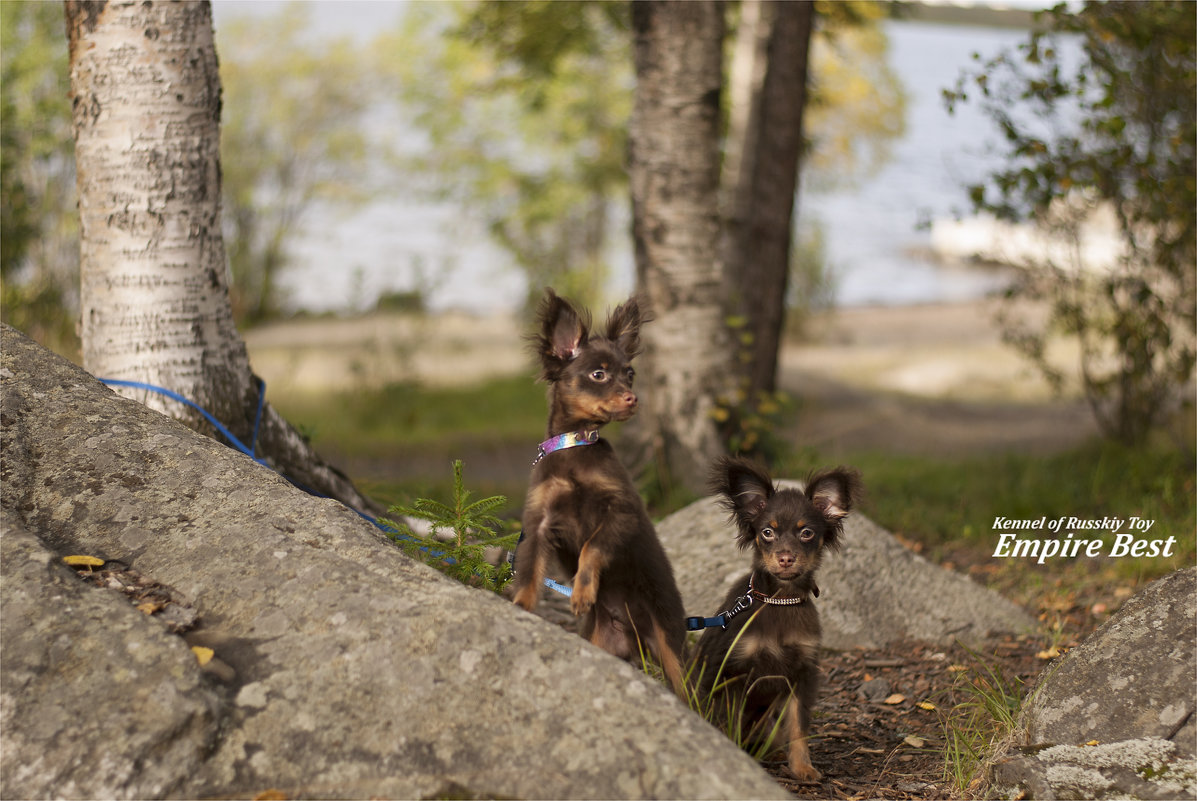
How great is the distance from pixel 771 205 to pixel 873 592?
17.0ft

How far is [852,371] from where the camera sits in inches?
654

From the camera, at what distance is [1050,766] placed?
3.42m

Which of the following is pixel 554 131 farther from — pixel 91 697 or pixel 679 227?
pixel 91 697

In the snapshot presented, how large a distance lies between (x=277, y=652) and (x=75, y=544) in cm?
89

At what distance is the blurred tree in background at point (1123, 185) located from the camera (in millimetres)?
8148

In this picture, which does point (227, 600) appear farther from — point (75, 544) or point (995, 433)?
point (995, 433)

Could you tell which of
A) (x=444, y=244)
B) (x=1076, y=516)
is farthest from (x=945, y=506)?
(x=444, y=244)

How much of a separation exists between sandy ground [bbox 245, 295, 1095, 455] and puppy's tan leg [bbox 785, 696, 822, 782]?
250 inches

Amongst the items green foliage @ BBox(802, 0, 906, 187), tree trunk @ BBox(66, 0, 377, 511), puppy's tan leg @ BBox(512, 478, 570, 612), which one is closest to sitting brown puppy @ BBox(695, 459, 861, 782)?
puppy's tan leg @ BBox(512, 478, 570, 612)

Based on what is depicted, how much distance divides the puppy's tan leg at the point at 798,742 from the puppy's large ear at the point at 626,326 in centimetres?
159

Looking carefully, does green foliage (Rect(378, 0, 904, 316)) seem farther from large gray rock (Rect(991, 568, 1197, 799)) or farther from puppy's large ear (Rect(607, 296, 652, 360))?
large gray rock (Rect(991, 568, 1197, 799))

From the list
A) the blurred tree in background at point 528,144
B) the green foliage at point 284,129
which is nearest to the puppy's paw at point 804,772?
the blurred tree in background at point 528,144

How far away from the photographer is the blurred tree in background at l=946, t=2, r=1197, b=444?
26.7ft

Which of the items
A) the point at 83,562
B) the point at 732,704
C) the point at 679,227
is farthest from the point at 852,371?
the point at 83,562
